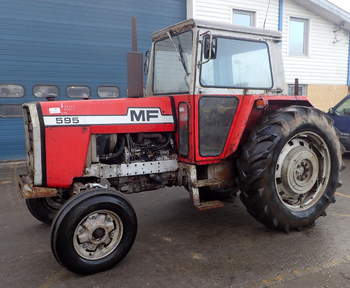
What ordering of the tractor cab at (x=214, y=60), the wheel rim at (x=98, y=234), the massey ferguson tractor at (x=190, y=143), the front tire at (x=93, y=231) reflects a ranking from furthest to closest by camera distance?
the tractor cab at (x=214, y=60)
the massey ferguson tractor at (x=190, y=143)
the wheel rim at (x=98, y=234)
the front tire at (x=93, y=231)

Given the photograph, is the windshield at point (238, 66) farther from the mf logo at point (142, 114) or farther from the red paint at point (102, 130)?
the mf logo at point (142, 114)

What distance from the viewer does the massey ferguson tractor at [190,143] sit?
9.86 ft

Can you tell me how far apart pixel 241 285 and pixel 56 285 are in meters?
1.51

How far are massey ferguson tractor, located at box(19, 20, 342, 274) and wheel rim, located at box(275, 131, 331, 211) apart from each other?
1cm

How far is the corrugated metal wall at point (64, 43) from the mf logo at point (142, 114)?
566 cm

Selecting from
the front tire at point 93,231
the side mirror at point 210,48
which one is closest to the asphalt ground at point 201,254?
the front tire at point 93,231

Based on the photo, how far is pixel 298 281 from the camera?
2725mm

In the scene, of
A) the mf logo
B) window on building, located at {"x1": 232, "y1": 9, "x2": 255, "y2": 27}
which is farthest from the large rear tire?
window on building, located at {"x1": 232, "y1": 9, "x2": 255, "y2": 27}

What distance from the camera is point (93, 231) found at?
9.41 ft

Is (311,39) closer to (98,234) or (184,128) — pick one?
(184,128)

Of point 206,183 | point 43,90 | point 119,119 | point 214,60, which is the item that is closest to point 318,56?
point 43,90

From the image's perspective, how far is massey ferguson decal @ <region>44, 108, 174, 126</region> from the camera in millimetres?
3068

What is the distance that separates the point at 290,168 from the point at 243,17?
8349mm

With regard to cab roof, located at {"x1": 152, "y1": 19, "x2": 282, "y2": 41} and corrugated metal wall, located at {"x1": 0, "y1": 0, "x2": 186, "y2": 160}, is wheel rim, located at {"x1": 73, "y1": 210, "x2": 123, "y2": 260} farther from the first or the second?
corrugated metal wall, located at {"x1": 0, "y1": 0, "x2": 186, "y2": 160}
